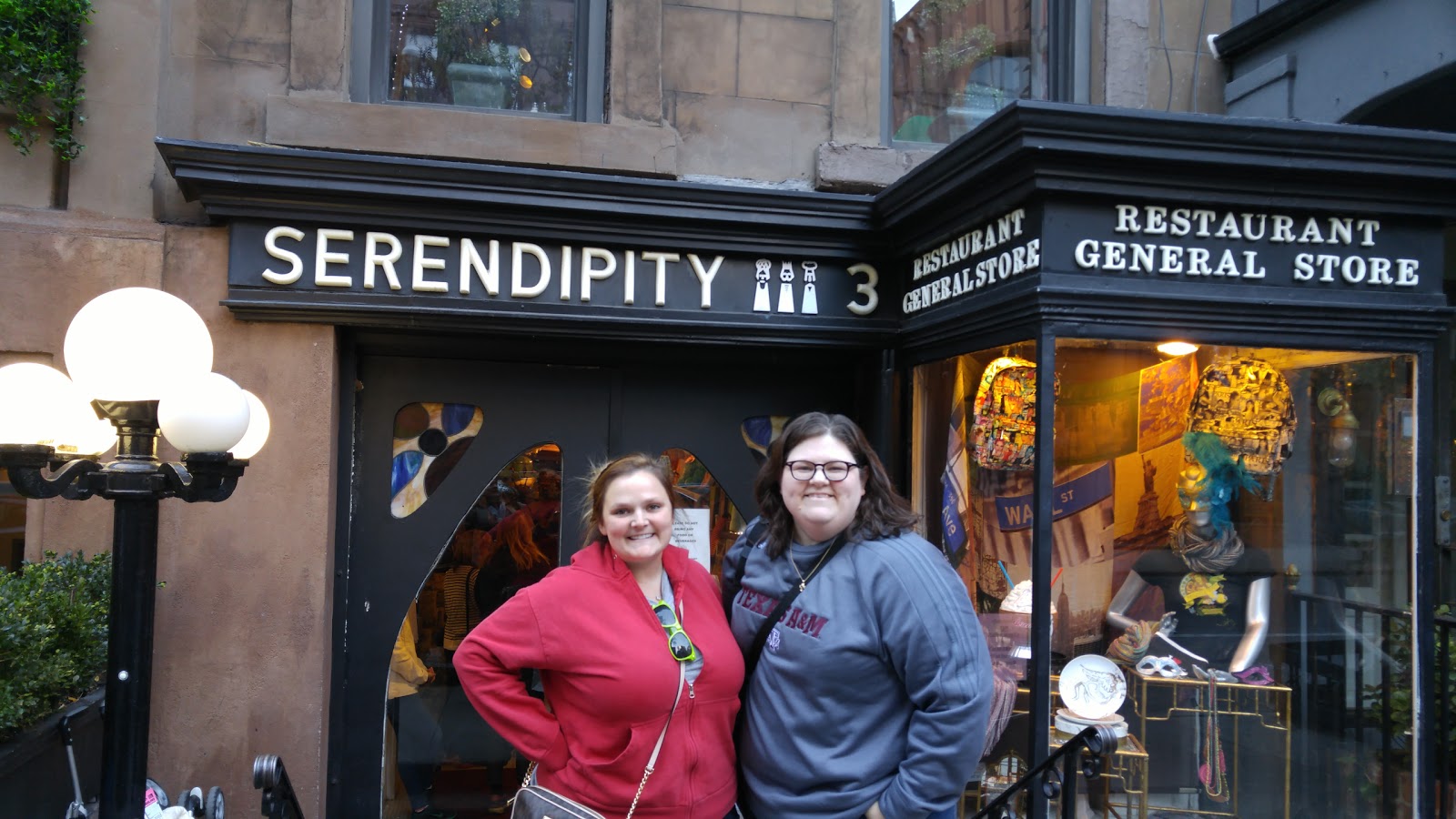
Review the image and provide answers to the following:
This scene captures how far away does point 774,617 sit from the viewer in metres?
2.69

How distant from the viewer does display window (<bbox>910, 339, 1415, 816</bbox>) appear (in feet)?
13.6

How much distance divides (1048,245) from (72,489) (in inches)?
129

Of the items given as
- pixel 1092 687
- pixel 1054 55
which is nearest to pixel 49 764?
pixel 1092 687

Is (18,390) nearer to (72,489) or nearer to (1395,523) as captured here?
(72,489)

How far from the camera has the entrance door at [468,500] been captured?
4754mm

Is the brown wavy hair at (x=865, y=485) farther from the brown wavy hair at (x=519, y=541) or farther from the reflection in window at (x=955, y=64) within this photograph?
the reflection in window at (x=955, y=64)

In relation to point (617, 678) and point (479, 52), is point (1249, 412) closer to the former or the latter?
point (617, 678)

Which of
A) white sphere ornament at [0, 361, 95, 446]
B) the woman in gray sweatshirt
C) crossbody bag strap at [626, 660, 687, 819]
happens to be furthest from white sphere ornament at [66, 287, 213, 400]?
the woman in gray sweatshirt

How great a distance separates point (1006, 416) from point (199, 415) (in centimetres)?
319

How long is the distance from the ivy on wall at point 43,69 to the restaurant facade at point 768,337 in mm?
100

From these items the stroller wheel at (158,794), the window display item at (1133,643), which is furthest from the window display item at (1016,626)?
the stroller wheel at (158,794)

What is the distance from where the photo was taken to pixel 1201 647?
4.55m

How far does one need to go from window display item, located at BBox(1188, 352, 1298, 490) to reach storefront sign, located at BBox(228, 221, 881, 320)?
1.57 meters

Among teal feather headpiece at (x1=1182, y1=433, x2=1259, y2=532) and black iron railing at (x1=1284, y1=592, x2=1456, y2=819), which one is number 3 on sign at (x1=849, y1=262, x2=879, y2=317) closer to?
teal feather headpiece at (x1=1182, y1=433, x2=1259, y2=532)
